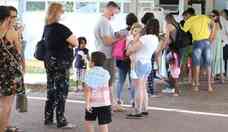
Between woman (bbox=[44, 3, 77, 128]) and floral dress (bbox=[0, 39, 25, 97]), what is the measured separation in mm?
942

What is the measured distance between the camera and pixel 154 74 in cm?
1161

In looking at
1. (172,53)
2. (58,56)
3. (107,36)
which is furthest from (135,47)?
(172,53)

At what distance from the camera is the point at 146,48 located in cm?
916

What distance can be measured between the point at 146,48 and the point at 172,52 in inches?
113

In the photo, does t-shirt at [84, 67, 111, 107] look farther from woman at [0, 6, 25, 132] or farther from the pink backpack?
the pink backpack

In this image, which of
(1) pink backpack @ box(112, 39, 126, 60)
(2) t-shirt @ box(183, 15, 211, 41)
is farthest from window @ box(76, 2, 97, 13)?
(1) pink backpack @ box(112, 39, 126, 60)

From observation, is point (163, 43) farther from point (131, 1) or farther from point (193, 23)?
point (131, 1)

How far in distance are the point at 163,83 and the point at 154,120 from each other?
168 inches

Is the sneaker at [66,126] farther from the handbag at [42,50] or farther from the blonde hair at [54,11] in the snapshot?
the blonde hair at [54,11]

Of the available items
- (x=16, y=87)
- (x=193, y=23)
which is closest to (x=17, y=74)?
(x=16, y=87)

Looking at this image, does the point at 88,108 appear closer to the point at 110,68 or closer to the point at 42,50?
the point at 42,50

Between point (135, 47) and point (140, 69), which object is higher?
point (135, 47)

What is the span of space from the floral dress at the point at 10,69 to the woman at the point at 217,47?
624 cm

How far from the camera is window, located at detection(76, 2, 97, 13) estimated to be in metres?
14.6
